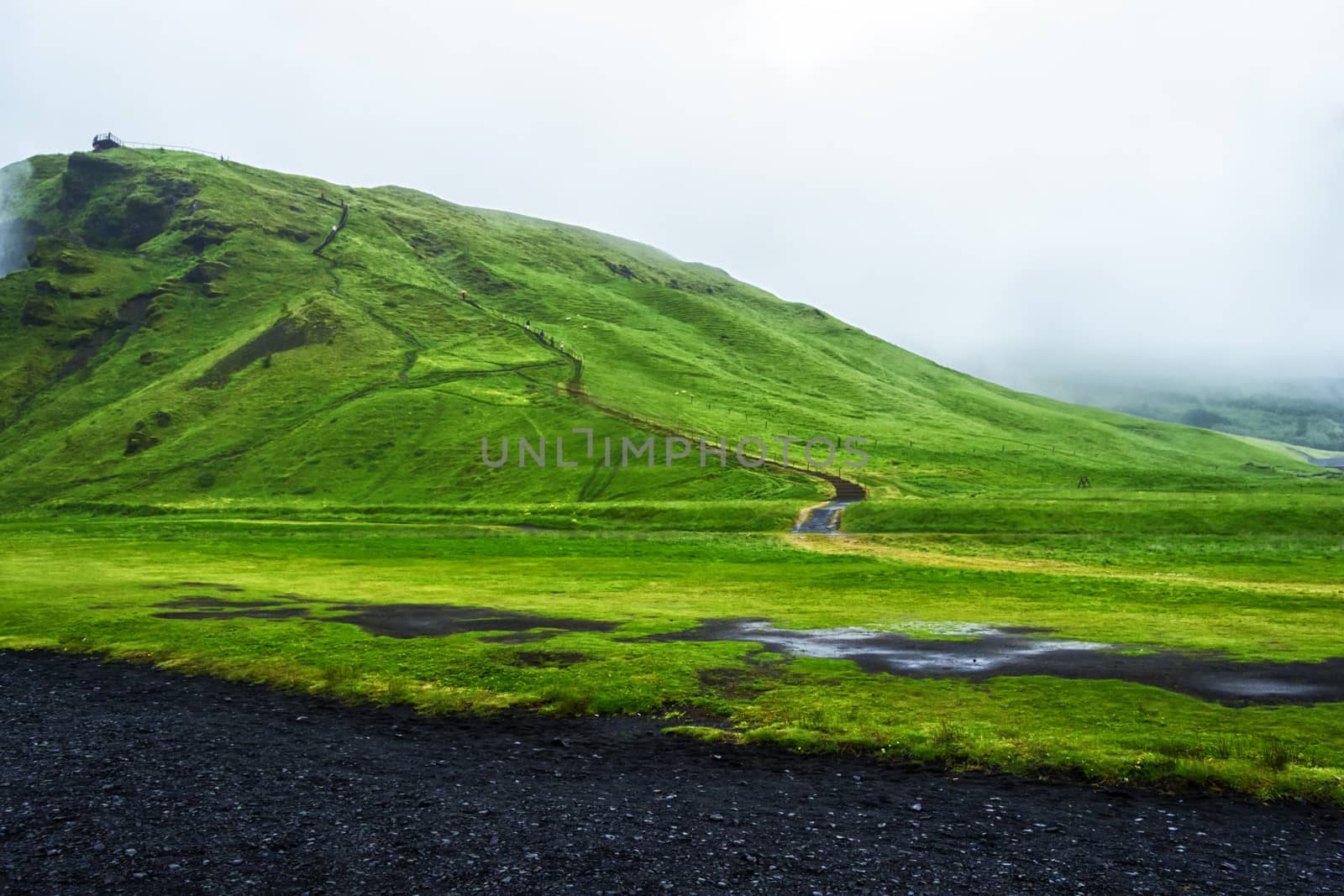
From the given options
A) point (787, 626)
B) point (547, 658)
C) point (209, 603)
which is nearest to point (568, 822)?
point (547, 658)

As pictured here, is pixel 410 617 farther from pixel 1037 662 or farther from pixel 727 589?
pixel 1037 662

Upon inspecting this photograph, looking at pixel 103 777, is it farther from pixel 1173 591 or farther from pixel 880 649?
pixel 1173 591

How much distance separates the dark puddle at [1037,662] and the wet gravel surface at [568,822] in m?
9.42

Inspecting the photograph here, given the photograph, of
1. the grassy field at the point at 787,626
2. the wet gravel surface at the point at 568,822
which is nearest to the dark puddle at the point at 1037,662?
the grassy field at the point at 787,626

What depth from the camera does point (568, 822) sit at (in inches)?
771

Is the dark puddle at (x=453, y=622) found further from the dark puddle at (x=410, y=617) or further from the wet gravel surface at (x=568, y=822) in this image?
the wet gravel surface at (x=568, y=822)

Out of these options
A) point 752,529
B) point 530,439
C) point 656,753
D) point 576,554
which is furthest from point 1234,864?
point 530,439

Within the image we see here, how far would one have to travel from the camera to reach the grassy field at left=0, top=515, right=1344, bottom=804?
78.3 feet

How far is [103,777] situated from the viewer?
2244cm

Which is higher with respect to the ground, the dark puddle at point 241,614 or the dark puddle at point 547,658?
the dark puddle at point 547,658

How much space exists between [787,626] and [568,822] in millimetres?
23420

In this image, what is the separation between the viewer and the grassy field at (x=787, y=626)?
2386 cm

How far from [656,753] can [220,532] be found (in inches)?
4081

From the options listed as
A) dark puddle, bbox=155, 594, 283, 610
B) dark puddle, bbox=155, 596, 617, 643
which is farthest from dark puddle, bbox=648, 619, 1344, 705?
dark puddle, bbox=155, 594, 283, 610
